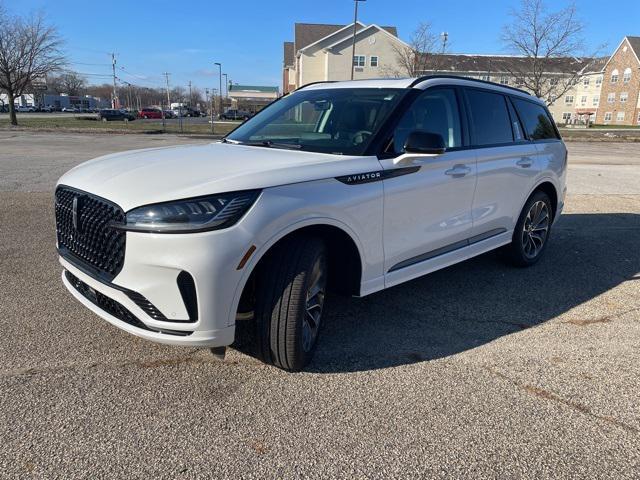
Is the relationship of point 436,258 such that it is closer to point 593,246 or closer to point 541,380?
point 541,380

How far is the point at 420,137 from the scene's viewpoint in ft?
11.0

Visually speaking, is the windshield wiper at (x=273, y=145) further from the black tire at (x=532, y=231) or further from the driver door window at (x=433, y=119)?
the black tire at (x=532, y=231)

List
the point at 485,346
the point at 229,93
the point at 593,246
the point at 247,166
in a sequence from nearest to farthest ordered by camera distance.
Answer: the point at 247,166 < the point at 485,346 < the point at 593,246 < the point at 229,93

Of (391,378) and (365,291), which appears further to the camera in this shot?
(365,291)

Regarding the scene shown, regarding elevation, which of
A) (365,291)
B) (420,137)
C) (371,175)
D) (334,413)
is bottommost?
(334,413)

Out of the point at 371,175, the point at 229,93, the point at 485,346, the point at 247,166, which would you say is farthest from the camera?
the point at 229,93

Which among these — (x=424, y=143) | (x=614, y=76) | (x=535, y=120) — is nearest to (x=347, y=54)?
(x=614, y=76)

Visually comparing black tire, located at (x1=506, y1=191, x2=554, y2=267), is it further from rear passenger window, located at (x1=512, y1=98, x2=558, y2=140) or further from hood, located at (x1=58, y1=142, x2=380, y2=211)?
hood, located at (x1=58, y1=142, x2=380, y2=211)

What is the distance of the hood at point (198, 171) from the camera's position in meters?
2.64

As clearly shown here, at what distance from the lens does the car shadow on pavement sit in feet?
11.4

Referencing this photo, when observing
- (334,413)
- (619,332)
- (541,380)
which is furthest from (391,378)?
(619,332)

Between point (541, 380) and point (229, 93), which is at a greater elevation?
point (229, 93)

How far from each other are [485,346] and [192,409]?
2.09 metres

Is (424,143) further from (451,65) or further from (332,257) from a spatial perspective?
(451,65)
